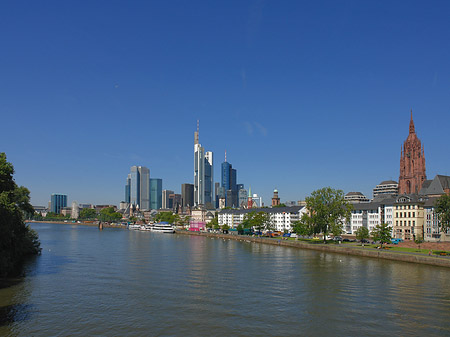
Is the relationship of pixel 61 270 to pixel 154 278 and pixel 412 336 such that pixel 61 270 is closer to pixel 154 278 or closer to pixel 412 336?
pixel 154 278

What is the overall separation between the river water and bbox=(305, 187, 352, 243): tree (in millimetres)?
42389

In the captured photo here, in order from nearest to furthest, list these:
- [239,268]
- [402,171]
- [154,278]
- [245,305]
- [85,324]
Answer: [85,324] → [245,305] → [154,278] → [239,268] → [402,171]

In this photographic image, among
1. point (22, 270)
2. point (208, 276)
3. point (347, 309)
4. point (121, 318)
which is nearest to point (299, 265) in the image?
point (208, 276)

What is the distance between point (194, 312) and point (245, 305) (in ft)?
20.0

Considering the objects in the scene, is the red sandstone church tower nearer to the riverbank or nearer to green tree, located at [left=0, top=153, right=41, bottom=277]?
the riverbank

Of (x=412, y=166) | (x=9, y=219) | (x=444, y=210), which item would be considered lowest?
(x=444, y=210)

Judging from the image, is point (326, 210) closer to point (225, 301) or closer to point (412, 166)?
point (225, 301)

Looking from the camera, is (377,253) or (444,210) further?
(444,210)

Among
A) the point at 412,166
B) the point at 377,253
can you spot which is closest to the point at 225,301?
the point at 377,253

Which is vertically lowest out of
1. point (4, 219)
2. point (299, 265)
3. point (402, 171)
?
point (299, 265)

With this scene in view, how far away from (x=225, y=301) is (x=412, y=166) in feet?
556

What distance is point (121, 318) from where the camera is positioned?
121 ft

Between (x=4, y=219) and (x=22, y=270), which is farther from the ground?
(x=4, y=219)

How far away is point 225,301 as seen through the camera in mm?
43406
